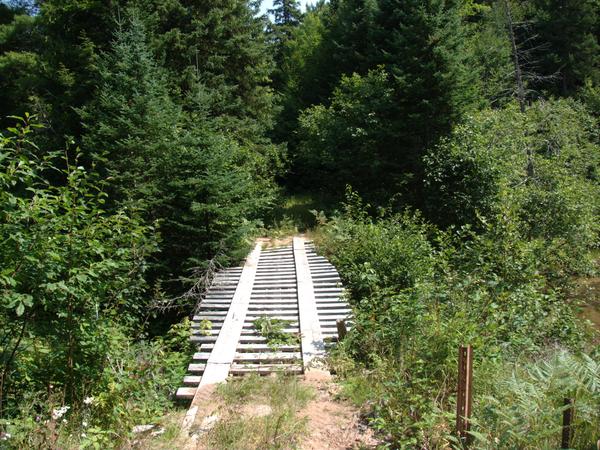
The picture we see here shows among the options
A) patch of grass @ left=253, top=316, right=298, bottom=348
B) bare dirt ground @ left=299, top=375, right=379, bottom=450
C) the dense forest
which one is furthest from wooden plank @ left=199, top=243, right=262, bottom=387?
bare dirt ground @ left=299, top=375, right=379, bottom=450

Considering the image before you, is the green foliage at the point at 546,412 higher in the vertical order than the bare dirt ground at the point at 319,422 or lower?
higher

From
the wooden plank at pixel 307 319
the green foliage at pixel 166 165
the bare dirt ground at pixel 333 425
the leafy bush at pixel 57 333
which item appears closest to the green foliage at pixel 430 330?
the bare dirt ground at pixel 333 425

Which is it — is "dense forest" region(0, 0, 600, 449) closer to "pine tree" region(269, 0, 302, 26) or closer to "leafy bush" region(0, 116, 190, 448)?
"leafy bush" region(0, 116, 190, 448)

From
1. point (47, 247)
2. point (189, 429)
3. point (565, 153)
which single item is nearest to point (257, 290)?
point (189, 429)

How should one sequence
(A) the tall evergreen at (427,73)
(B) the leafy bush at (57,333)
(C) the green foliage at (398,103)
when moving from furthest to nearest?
1. (C) the green foliage at (398,103)
2. (A) the tall evergreen at (427,73)
3. (B) the leafy bush at (57,333)

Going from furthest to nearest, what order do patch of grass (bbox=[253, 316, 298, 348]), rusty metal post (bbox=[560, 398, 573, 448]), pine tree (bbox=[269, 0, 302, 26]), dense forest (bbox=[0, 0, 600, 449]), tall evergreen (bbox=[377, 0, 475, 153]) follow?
1. pine tree (bbox=[269, 0, 302, 26])
2. tall evergreen (bbox=[377, 0, 475, 153])
3. patch of grass (bbox=[253, 316, 298, 348])
4. dense forest (bbox=[0, 0, 600, 449])
5. rusty metal post (bbox=[560, 398, 573, 448])

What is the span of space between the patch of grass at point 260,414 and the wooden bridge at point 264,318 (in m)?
0.39

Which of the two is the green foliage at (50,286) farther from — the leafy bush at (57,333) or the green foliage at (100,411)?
the green foliage at (100,411)

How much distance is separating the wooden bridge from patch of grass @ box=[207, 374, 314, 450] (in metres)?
0.39

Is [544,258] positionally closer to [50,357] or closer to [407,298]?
[407,298]

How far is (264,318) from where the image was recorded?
6629 millimetres

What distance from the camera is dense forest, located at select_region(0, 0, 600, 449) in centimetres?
368

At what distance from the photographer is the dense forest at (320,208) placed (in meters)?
Result: 3.68

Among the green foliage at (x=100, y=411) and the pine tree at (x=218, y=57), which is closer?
the green foliage at (x=100, y=411)
